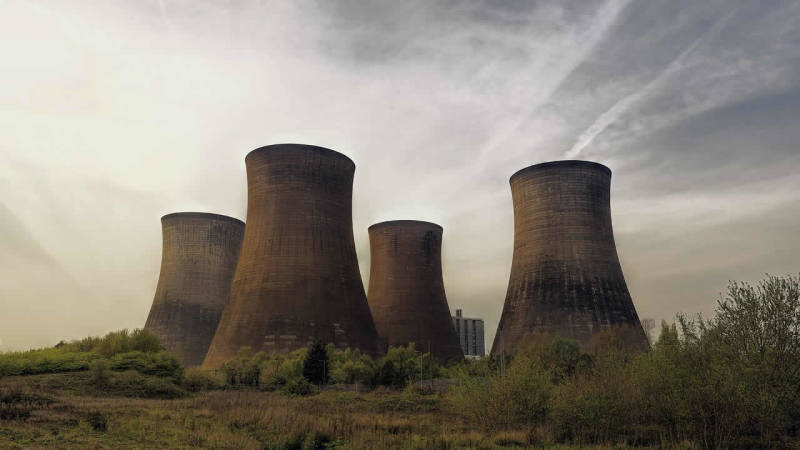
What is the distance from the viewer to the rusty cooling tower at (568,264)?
88.4 feet

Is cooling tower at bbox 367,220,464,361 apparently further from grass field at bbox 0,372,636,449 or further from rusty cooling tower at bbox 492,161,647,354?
grass field at bbox 0,372,636,449

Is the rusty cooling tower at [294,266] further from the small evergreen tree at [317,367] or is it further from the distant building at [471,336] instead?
the distant building at [471,336]

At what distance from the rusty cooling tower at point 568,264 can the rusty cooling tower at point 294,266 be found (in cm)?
769

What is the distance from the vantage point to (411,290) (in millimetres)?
36344

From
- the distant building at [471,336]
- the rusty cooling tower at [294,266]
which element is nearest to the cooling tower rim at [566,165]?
the rusty cooling tower at [294,266]

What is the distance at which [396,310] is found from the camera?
35.8 m

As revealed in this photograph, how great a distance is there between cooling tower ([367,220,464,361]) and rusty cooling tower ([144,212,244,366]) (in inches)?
369

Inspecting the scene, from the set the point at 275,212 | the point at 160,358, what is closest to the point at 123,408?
the point at 160,358

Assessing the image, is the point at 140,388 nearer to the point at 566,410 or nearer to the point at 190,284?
the point at 566,410

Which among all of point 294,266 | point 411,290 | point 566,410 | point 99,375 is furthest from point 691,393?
point 411,290

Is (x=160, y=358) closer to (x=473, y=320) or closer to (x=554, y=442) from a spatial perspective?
(x=554, y=442)

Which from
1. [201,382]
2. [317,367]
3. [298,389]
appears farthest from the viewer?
[317,367]

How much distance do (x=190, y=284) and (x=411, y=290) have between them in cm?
1296

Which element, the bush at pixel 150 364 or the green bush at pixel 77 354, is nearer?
the green bush at pixel 77 354
